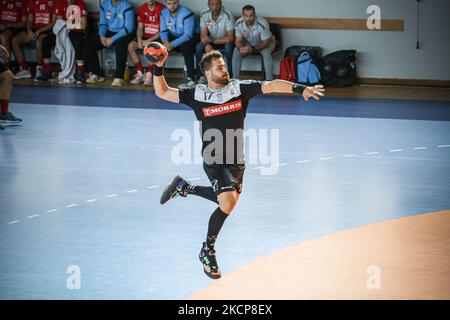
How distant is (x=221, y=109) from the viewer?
652cm

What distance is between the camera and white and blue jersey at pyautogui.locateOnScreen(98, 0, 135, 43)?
15.8m

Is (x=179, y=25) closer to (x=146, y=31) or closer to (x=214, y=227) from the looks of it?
(x=146, y=31)

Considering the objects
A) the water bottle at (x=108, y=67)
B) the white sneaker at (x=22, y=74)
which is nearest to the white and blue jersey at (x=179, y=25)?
the water bottle at (x=108, y=67)

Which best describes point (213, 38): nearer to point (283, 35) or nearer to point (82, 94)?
point (283, 35)

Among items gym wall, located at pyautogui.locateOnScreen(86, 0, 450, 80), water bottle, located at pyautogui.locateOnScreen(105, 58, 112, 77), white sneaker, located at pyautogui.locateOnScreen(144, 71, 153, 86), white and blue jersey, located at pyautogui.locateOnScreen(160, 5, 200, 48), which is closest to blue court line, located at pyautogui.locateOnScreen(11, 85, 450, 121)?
white sneaker, located at pyautogui.locateOnScreen(144, 71, 153, 86)

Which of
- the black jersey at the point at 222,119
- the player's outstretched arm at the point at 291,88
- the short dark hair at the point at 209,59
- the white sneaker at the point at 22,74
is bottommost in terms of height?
the white sneaker at the point at 22,74

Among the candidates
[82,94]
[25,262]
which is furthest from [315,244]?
[82,94]

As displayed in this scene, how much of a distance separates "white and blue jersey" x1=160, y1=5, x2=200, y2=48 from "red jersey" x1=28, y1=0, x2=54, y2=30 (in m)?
2.31

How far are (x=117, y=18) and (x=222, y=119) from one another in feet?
32.2

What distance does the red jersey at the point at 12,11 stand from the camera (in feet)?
54.2

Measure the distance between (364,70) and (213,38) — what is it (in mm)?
2907

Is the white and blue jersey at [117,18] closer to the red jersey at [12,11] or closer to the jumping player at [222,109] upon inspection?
the red jersey at [12,11]

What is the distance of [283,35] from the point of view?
16188 mm

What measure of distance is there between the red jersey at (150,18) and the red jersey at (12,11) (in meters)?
2.40
